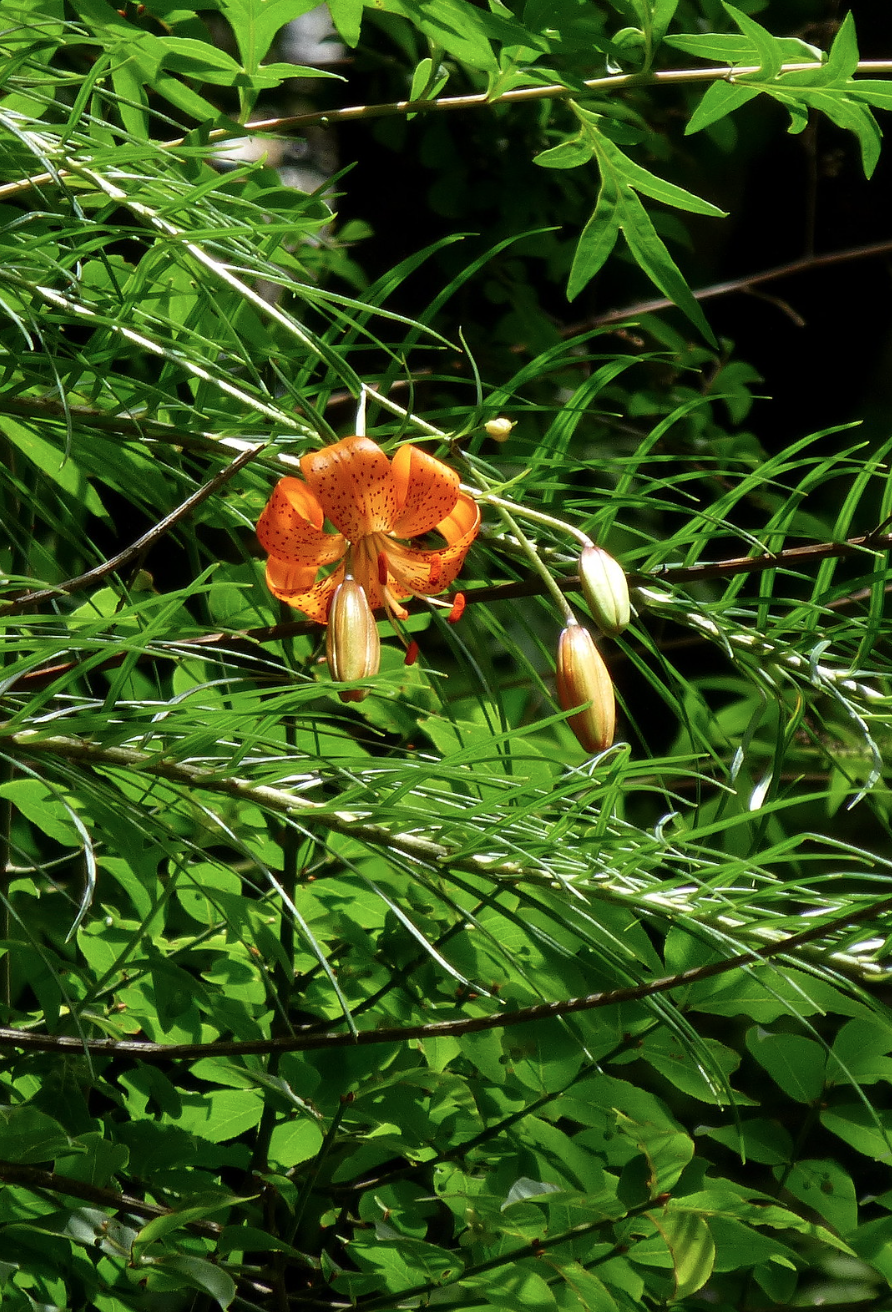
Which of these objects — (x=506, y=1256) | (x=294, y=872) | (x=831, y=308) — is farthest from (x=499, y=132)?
(x=506, y=1256)

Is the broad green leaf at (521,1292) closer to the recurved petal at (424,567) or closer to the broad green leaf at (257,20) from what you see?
the recurved petal at (424,567)

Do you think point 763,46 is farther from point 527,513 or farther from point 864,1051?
point 864,1051

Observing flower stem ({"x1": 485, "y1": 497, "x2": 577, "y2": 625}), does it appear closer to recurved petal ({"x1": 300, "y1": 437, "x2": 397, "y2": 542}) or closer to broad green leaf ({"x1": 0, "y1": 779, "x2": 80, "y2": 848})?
recurved petal ({"x1": 300, "y1": 437, "x2": 397, "y2": 542})

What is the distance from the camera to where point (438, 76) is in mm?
486

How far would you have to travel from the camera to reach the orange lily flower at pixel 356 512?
1.31ft

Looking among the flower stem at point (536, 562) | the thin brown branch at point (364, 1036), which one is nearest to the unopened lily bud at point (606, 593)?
the flower stem at point (536, 562)

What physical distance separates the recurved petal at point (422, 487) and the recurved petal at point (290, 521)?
3 centimetres

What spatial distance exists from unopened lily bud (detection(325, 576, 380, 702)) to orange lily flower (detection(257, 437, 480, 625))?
0.06ft

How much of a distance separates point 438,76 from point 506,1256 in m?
0.44

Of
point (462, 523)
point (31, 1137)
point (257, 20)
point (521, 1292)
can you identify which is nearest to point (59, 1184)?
point (31, 1137)

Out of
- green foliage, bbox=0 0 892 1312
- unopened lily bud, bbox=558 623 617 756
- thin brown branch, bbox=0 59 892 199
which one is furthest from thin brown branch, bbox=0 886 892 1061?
thin brown branch, bbox=0 59 892 199

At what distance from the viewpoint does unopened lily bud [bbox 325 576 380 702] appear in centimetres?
40

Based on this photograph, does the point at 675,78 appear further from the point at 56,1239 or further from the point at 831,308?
the point at 831,308

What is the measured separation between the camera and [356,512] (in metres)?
0.43
